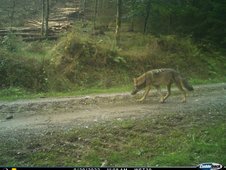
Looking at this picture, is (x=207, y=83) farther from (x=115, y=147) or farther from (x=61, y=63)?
(x=115, y=147)

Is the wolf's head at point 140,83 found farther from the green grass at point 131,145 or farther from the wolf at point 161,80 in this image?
the green grass at point 131,145

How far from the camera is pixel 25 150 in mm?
9008

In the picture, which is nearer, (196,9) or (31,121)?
(31,121)

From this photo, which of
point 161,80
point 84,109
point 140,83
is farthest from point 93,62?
point 84,109

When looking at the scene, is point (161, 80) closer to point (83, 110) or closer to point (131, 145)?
point (83, 110)

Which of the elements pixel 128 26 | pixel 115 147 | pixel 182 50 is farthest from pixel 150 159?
pixel 128 26

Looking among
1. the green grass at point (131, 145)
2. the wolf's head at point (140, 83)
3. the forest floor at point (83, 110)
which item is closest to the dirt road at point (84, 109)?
the forest floor at point (83, 110)

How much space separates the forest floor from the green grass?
386mm

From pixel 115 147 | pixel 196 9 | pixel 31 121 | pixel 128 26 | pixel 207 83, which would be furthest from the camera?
pixel 128 26

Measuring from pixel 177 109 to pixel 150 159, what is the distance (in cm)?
370

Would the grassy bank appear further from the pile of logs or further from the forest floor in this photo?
the forest floor

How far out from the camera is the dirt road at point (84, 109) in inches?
420

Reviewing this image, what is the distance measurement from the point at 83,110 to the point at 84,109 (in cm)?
14

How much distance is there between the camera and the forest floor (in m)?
10.4
